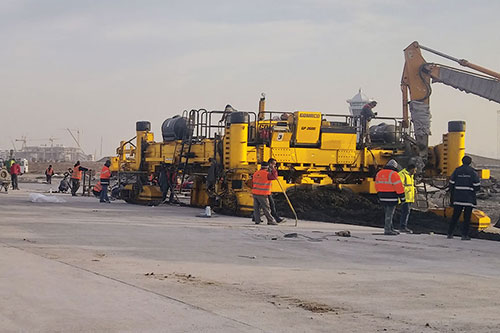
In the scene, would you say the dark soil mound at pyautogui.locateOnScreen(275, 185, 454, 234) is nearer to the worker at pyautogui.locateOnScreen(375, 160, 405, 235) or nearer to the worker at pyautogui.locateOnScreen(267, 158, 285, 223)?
the worker at pyautogui.locateOnScreen(267, 158, 285, 223)

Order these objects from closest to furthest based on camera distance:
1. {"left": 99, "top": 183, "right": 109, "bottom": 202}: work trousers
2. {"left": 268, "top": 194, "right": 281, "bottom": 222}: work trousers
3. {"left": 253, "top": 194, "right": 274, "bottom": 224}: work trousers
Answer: {"left": 253, "top": 194, "right": 274, "bottom": 224}: work trousers
{"left": 268, "top": 194, "right": 281, "bottom": 222}: work trousers
{"left": 99, "top": 183, "right": 109, "bottom": 202}: work trousers

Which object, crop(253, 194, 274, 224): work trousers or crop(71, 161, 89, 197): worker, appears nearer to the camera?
crop(253, 194, 274, 224): work trousers

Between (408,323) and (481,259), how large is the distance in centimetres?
593

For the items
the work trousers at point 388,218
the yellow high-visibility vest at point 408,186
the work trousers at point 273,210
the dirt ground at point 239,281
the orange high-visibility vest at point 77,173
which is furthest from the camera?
the orange high-visibility vest at point 77,173

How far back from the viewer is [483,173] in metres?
22.1

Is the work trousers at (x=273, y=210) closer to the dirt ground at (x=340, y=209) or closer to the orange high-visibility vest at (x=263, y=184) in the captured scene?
the orange high-visibility vest at (x=263, y=184)

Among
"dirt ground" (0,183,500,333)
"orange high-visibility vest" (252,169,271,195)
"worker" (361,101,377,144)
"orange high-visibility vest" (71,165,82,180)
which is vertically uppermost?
"worker" (361,101,377,144)

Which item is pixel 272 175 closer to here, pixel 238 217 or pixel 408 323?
pixel 238 217

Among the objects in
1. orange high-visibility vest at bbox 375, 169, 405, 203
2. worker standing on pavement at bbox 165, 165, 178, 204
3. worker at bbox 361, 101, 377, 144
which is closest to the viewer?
orange high-visibility vest at bbox 375, 169, 405, 203

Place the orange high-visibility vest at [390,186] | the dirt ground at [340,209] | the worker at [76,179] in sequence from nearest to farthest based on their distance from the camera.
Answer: the orange high-visibility vest at [390,186] < the dirt ground at [340,209] < the worker at [76,179]

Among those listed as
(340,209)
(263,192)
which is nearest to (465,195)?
(263,192)

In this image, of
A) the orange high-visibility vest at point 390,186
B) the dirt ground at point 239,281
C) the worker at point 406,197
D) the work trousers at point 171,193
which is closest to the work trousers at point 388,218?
the orange high-visibility vest at point 390,186

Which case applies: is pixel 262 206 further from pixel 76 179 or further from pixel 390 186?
pixel 76 179

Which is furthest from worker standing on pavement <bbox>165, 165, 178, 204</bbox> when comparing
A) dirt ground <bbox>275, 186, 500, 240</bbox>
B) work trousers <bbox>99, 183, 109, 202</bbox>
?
dirt ground <bbox>275, 186, 500, 240</bbox>
